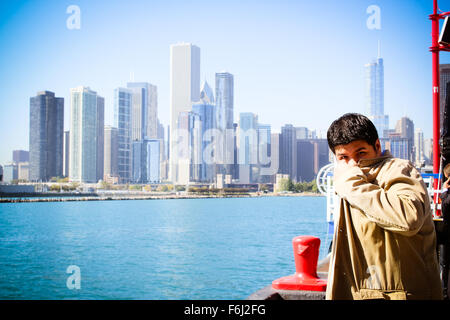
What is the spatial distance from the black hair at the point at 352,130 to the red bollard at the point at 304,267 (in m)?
1.94

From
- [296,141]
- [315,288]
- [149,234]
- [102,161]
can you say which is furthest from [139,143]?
[315,288]

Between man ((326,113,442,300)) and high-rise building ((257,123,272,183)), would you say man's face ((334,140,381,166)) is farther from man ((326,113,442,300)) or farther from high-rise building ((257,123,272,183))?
high-rise building ((257,123,272,183))

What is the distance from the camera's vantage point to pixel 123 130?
6644 inches

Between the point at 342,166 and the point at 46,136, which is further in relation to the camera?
the point at 46,136

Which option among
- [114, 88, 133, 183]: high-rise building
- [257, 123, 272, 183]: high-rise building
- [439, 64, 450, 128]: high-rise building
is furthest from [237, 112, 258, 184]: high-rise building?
[439, 64, 450, 128]: high-rise building

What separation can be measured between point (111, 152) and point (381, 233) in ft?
530

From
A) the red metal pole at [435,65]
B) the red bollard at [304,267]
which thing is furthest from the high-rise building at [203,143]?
the red bollard at [304,267]

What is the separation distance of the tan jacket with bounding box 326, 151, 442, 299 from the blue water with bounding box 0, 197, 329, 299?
22.9 meters

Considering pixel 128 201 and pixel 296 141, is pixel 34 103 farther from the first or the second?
pixel 296 141

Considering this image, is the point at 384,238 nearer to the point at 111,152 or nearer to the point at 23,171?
the point at 23,171

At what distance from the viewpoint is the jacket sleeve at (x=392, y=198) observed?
1564 millimetres

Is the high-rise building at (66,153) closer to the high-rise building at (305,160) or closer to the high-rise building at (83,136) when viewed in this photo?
the high-rise building at (83,136)

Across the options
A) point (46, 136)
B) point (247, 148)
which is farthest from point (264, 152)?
point (46, 136)
